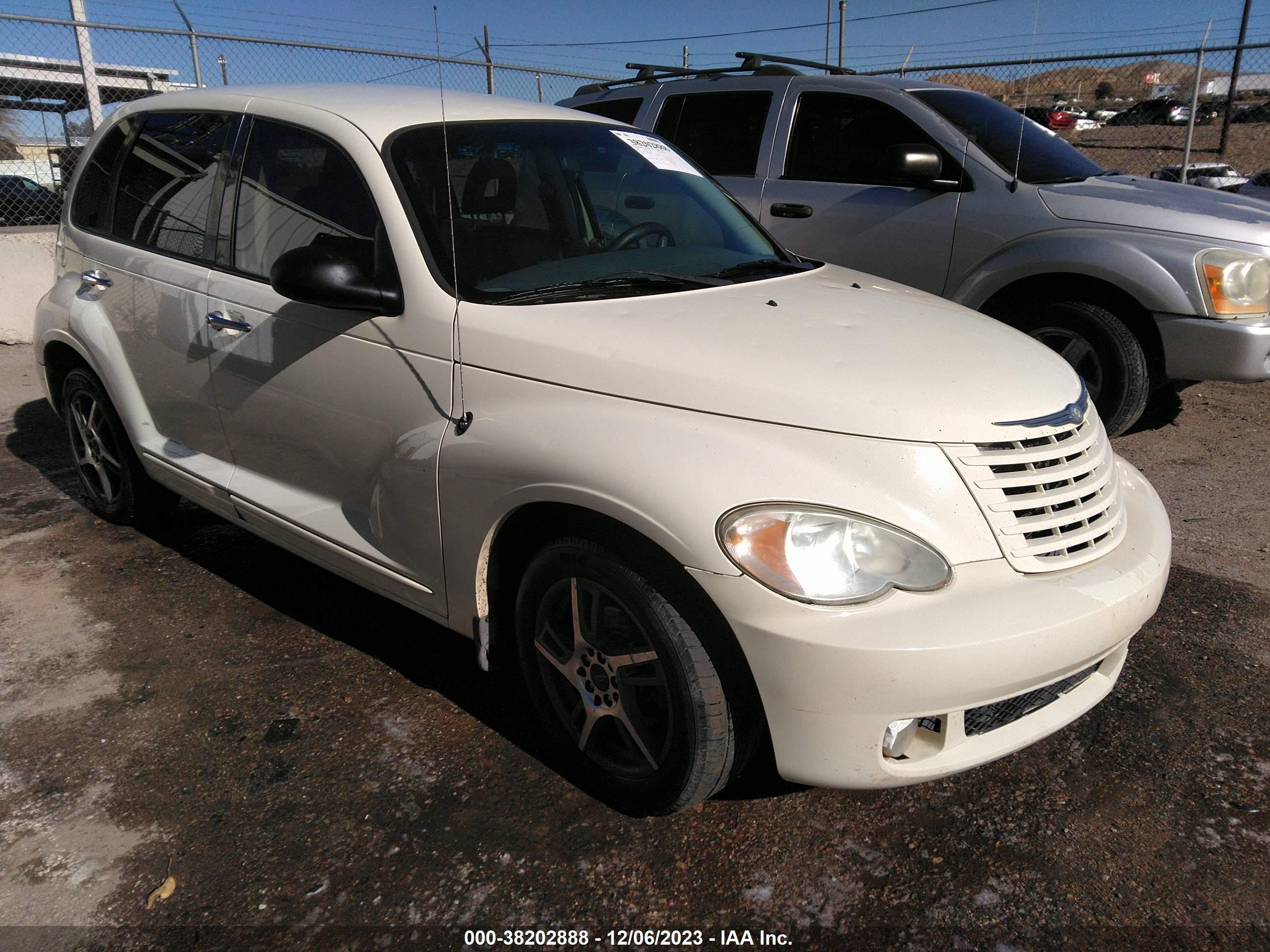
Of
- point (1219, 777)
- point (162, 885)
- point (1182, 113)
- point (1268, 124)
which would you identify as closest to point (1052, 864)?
point (1219, 777)

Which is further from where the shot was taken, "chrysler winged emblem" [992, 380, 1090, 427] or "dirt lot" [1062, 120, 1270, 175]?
"dirt lot" [1062, 120, 1270, 175]

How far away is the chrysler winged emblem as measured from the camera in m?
2.30

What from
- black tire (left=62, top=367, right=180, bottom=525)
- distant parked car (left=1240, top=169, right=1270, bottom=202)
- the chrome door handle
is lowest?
black tire (left=62, top=367, right=180, bottom=525)

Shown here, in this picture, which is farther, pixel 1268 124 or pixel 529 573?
pixel 1268 124

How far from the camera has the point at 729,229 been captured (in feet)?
11.4

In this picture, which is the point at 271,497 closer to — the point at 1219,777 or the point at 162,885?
the point at 162,885

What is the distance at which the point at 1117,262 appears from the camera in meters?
4.89

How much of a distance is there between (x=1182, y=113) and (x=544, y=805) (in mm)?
13387

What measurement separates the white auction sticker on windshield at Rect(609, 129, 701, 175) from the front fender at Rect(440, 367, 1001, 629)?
1.49 meters

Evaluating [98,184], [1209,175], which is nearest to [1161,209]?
[98,184]

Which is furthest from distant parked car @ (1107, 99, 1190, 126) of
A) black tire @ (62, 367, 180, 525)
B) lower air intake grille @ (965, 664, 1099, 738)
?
black tire @ (62, 367, 180, 525)

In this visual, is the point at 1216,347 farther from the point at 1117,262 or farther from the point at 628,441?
the point at 628,441

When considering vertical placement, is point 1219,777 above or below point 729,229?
below

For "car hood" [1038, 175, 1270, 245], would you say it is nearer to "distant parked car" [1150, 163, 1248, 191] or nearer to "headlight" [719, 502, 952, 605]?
"headlight" [719, 502, 952, 605]
